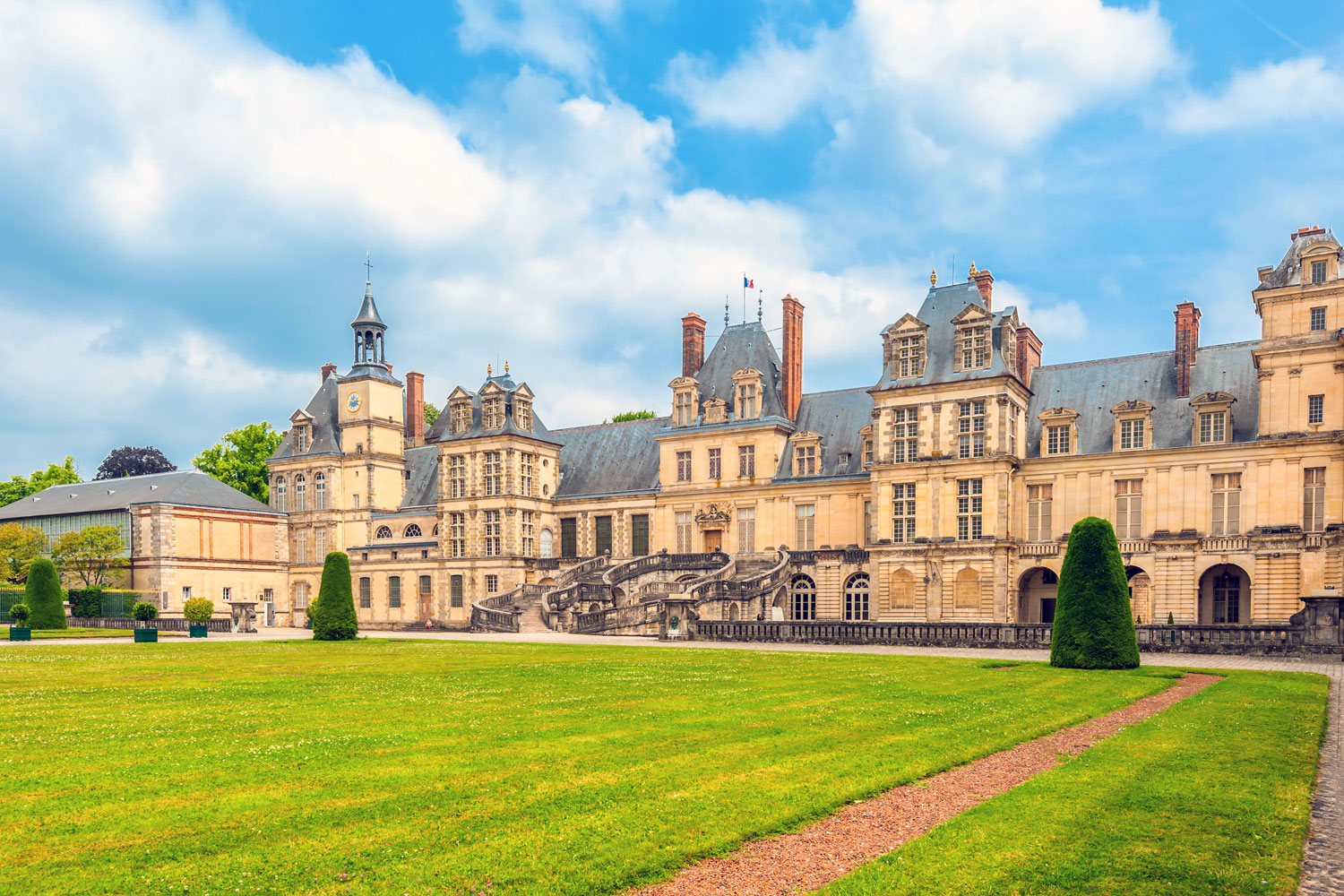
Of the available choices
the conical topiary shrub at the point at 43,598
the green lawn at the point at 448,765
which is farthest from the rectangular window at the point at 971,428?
the conical topiary shrub at the point at 43,598

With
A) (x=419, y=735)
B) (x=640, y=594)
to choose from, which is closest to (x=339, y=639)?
(x=640, y=594)

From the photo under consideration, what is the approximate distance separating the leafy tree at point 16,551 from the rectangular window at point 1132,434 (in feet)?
190

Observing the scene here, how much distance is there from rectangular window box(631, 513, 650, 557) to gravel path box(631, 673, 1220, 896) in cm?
4354

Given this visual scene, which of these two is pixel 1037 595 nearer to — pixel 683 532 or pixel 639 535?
pixel 683 532

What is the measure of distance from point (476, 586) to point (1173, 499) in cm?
3610

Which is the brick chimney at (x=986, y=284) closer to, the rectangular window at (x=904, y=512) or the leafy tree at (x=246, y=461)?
the rectangular window at (x=904, y=512)

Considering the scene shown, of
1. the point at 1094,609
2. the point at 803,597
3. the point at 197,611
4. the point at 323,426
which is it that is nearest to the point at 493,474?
the point at 323,426

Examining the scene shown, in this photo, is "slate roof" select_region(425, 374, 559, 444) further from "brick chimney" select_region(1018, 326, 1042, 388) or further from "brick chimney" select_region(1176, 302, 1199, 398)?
"brick chimney" select_region(1176, 302, 1199, 398)

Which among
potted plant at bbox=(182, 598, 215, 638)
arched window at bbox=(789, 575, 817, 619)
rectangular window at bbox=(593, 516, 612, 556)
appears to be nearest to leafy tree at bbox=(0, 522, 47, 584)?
potted plant at bbox=(182, 598, 215, 638)

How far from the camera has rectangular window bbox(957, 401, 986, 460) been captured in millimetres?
44812

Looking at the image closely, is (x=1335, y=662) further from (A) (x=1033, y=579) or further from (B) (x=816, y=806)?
(B) (x=816, y=806)

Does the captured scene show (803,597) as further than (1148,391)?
Yes

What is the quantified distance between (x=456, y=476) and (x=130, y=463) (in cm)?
4259

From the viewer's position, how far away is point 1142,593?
42.8 meters
